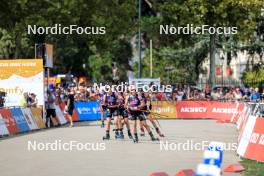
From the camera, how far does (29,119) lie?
2880 centimetres

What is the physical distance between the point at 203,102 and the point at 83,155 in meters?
23.9

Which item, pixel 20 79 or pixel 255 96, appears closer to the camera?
pixel 20 79

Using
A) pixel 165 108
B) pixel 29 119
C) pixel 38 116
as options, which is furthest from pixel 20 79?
pixel 165 108

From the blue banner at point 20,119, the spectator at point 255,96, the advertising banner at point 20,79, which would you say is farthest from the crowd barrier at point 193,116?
the advertising banner at point 20,79

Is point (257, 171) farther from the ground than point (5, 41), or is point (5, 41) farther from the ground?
point (5, 41)

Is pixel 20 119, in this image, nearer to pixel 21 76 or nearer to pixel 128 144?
pixel 21 76

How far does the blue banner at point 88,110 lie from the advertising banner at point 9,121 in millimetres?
12266

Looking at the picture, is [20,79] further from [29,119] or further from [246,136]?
[246,136]

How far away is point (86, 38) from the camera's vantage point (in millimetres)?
52969

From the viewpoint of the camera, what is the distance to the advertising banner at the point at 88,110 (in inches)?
1538

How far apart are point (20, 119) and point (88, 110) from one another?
41.0 ft

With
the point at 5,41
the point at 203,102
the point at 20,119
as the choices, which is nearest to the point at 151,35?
the point at 5,41

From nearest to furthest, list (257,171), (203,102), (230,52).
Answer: (257,171) < (203,102) < (230,52)

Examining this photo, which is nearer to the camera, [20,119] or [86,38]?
[20,119]
